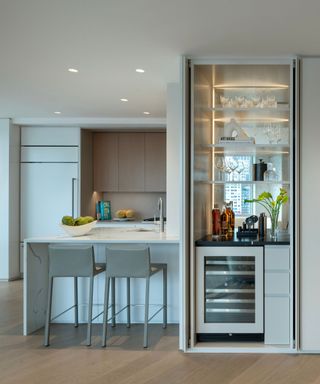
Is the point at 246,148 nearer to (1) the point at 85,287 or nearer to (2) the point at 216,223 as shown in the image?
(2) the point at 216,223

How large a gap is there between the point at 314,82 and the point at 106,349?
10.0 feet

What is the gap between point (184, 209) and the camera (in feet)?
12.7

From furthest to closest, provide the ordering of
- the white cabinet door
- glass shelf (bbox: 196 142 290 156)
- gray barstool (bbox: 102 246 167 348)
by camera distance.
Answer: the white cabinet door → glass shelf (bbox: 196 142 290 156) → gray barstool (bbox: 102 246 167 348)

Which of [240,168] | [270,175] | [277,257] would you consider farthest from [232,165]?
[277,257]

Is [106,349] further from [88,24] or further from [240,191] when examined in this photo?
[88,24]

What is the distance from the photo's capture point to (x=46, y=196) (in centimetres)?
730

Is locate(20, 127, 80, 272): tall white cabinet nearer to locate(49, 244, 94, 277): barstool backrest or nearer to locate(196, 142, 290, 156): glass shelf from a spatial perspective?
locate(49, 244, 94, 277): barstool backrest

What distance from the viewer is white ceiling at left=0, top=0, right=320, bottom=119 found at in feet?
9.53

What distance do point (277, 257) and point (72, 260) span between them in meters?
1.90

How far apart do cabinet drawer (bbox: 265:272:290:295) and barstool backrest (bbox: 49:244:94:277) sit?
5.34ft

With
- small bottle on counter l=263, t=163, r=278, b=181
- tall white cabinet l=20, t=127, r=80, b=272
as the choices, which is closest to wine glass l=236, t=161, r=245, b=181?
small bottle on counter l=263, t=163, r=278, b=181

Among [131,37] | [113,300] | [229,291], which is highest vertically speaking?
[131,37]

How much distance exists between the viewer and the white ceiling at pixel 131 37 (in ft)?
9.53

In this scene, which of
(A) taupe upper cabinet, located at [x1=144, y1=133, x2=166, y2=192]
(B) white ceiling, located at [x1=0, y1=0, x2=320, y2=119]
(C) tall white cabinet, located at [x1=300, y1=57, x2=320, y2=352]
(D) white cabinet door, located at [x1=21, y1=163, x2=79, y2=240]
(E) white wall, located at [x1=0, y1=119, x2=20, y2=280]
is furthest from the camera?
(A) taupe upper cabinet, located at [x1=144, y1=133, x2=166, y2=192]
